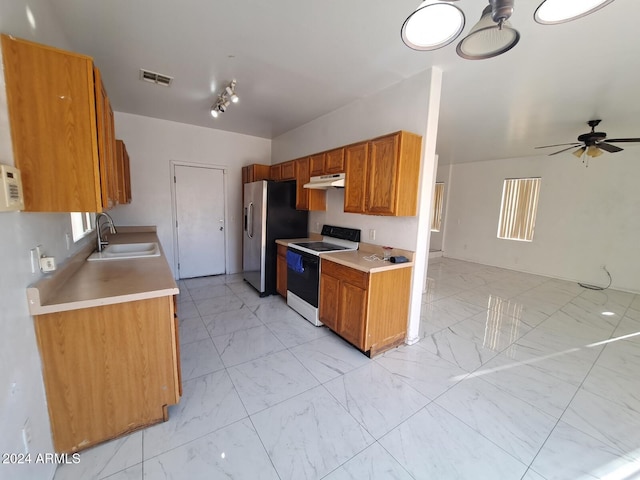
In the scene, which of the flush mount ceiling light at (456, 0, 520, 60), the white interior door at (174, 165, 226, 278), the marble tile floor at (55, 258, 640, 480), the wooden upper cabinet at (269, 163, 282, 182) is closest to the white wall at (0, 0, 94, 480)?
the marble tile floor at (55, 258, 640, 480)

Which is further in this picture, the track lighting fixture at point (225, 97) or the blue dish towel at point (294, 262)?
the blue dish towel at point (294, 262)

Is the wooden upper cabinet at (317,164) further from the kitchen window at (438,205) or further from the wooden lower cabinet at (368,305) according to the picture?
the kitchen window at (438,205)

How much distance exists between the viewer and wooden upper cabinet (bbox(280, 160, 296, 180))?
380cm

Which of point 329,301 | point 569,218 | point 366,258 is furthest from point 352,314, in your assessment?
point 569,218

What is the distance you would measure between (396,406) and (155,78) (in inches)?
152

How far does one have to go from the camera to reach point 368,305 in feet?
7.61

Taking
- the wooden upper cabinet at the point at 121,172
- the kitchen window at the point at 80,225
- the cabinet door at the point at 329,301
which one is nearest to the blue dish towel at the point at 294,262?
the cabinet door at the point at 329,301

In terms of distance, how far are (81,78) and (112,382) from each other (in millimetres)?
1664

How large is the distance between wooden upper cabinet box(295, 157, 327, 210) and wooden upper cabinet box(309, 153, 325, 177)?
94 millimetres

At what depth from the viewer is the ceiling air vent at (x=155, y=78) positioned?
2.61 metres

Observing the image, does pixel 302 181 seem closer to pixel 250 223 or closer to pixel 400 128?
pixel 250 223

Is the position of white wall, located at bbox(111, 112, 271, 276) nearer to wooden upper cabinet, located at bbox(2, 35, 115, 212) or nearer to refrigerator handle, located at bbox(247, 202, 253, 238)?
refrigerator handle, located at bbox(247, 202, 253, 238)

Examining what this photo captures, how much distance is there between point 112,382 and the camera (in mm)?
1501

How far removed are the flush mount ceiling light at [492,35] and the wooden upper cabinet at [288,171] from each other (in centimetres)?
281
